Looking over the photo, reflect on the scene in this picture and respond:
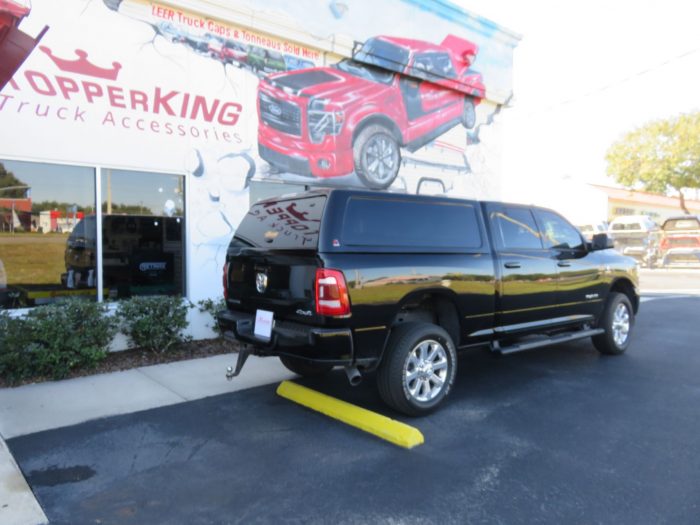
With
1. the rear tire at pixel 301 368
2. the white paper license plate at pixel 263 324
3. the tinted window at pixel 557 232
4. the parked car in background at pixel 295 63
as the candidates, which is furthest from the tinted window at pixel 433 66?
the white paper license plate at pixel 263 324

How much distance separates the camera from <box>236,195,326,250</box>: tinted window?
14.3 feet

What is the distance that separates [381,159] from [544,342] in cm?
A: 515

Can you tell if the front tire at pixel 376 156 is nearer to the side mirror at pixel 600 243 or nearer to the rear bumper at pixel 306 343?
the side mirror at pixel 600 243

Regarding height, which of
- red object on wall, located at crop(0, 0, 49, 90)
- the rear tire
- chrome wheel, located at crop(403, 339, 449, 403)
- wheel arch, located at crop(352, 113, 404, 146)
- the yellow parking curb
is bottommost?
the yellow parking curb

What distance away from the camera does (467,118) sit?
11680mm

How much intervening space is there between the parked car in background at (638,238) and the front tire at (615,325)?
16.6 m

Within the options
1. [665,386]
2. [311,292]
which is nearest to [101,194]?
[311,292]

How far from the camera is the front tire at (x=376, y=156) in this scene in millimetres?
9484

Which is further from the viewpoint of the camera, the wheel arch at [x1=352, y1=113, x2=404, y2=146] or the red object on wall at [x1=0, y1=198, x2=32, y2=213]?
the wheel arch at [x1=352, y1=113, x2=404, y2=146]

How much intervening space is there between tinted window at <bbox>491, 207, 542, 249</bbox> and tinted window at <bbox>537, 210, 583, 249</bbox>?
0.61 ft

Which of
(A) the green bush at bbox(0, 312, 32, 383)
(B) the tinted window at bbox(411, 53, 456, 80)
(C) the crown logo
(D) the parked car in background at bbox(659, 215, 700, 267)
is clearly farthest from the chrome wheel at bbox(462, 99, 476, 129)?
(D) the parked car in background at bbox(659, 215, 700, 267)

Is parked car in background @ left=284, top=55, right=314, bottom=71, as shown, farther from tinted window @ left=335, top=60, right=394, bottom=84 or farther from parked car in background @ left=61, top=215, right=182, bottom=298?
parked car in background @ left=61, top=215, right=182, bottom=298

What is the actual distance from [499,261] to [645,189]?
1307 inches

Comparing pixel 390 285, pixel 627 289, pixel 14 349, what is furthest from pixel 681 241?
pixel 14 349
